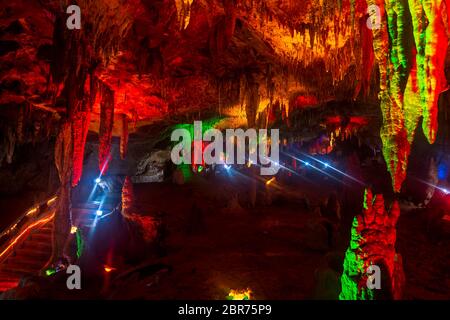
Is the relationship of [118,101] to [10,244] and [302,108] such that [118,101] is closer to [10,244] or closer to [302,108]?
[10,244]

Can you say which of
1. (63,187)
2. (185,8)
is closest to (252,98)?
(185,8)

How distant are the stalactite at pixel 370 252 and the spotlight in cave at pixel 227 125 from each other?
2cm

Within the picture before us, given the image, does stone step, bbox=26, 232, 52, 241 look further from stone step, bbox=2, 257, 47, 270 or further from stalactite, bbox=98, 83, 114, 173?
stalactite, bbox=98, 83, 114, 173

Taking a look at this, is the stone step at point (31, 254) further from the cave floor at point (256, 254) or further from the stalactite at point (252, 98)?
the stalactite at point (252, 98)

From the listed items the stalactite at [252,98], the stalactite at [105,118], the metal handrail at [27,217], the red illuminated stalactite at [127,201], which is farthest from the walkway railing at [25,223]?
the stalactite at [252,98]

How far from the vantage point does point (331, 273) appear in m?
4.73

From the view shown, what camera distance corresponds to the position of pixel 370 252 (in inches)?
158

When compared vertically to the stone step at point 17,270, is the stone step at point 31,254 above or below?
above

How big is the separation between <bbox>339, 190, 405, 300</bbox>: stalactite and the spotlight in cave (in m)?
0.02

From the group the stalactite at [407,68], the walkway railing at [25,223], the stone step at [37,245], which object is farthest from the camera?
the stone step at [37,245]

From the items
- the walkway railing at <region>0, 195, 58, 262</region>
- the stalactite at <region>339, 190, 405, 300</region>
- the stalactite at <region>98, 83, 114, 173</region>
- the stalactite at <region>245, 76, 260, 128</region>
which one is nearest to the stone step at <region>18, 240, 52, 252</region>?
the walkway railing at <region>0, 195, 58, 262</region>

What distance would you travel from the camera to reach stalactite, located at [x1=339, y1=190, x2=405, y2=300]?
3924mm

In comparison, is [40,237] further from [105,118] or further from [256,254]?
[256,254]

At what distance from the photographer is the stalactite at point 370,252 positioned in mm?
3924
